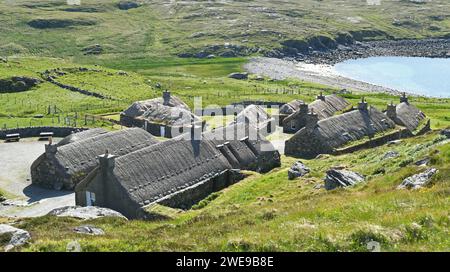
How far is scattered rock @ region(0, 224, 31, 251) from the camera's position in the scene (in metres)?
22.0

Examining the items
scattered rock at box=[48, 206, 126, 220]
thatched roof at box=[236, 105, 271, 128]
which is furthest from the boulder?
thatched roof at box=[236, 105, 271, 128]

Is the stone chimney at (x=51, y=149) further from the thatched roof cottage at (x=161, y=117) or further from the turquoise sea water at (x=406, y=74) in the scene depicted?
the turquoise sea water at (x=406, y=74)

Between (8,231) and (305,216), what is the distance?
40.5 feet

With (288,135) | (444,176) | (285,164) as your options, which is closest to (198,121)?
(288,135)

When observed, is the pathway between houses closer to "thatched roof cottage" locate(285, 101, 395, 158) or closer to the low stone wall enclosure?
the low stone wall enclosure

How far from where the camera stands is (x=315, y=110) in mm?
76062

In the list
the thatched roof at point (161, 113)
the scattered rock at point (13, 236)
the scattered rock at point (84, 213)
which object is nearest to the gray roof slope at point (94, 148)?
the thatched roof at point (161, 113)

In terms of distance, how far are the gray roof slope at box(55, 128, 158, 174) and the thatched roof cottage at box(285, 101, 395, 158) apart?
1544cm

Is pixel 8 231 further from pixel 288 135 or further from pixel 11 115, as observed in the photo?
pixel 11 115

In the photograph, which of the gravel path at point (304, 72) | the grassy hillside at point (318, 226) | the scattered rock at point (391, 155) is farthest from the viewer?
the gravel path at point (304, 72)

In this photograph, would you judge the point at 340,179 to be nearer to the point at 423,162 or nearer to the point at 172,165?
the point at 423,162

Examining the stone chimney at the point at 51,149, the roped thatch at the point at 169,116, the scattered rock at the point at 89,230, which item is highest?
the scattered rock at the point at 89,230

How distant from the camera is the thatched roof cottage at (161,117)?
238 ft

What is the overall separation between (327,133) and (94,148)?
23955 millimetres
